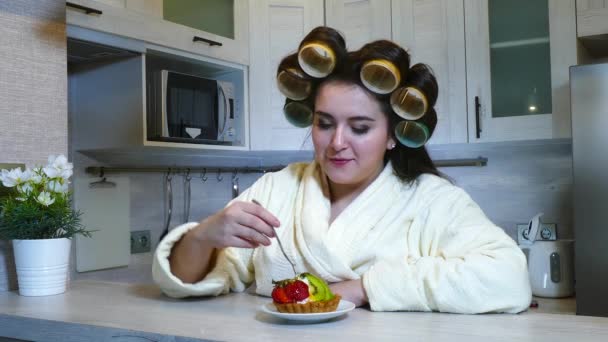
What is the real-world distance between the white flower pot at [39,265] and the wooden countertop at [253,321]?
36 millimetres

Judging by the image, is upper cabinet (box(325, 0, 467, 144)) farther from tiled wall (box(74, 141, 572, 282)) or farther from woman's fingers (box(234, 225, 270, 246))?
woman's fingers (box(234, 225, 270, 246))

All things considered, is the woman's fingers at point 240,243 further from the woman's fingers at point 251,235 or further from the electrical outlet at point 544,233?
the electrical outlet at point 544,233

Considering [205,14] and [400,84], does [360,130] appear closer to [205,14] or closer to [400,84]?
[400,84]

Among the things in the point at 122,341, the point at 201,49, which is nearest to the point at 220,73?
the point at 201,49

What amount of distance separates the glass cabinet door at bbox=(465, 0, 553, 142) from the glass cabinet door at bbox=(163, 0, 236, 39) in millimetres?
910

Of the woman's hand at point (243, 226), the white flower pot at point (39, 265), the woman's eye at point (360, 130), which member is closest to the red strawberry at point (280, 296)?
the woman's hand at point (243, 226)

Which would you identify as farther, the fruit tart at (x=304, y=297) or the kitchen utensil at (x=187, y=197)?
the kitchen utensil at (x=187, y=197)

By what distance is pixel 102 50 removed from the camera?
7.04ft

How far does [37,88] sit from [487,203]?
6.10 ft

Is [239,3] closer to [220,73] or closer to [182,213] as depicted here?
[220,73]

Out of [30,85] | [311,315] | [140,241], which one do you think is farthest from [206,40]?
[311,315]

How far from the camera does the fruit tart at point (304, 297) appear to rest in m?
1.01

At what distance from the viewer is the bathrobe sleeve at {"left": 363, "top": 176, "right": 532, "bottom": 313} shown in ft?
3.61

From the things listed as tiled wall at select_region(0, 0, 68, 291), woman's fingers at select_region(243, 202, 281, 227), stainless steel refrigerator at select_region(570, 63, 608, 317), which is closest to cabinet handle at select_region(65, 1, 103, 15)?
tiled wall at select_region(0, 0, 68, 291)
